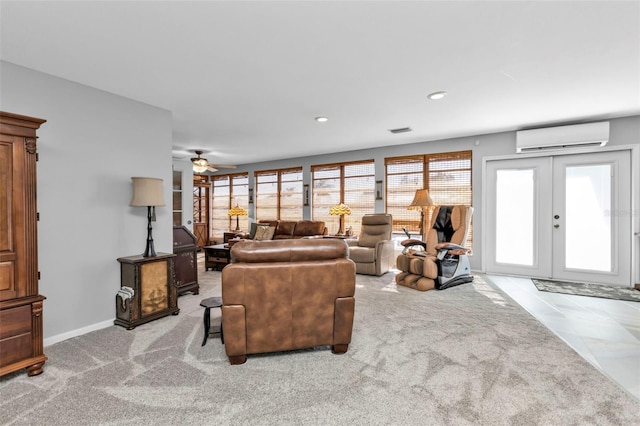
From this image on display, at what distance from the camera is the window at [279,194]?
7793mm

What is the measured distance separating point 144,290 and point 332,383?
219 cm

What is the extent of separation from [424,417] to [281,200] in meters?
6.69

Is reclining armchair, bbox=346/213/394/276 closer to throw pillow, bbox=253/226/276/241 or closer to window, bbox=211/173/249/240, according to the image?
throw pillow, bbox=253/226/276/241

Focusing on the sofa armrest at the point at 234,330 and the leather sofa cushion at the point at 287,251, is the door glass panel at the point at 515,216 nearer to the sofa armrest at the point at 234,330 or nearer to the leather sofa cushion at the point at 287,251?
the leather sofa cushion at the point at 287,251

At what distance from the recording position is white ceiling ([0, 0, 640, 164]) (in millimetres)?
1974

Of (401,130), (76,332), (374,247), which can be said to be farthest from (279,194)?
(76,332)

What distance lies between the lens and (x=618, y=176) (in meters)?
4.50

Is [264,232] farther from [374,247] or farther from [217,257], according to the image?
[374,247]

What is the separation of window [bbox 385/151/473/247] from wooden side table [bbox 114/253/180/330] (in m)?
4.45

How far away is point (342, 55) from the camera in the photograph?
254cm

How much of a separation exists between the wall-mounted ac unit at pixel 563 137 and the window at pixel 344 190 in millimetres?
2770

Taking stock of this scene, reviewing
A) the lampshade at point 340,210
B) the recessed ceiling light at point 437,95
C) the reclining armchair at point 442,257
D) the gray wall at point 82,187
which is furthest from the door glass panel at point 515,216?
the gray wall at point 82,187

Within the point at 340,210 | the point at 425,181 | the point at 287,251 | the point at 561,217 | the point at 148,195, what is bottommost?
the point at 287,251

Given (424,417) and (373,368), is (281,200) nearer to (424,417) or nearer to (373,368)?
(373,368)
